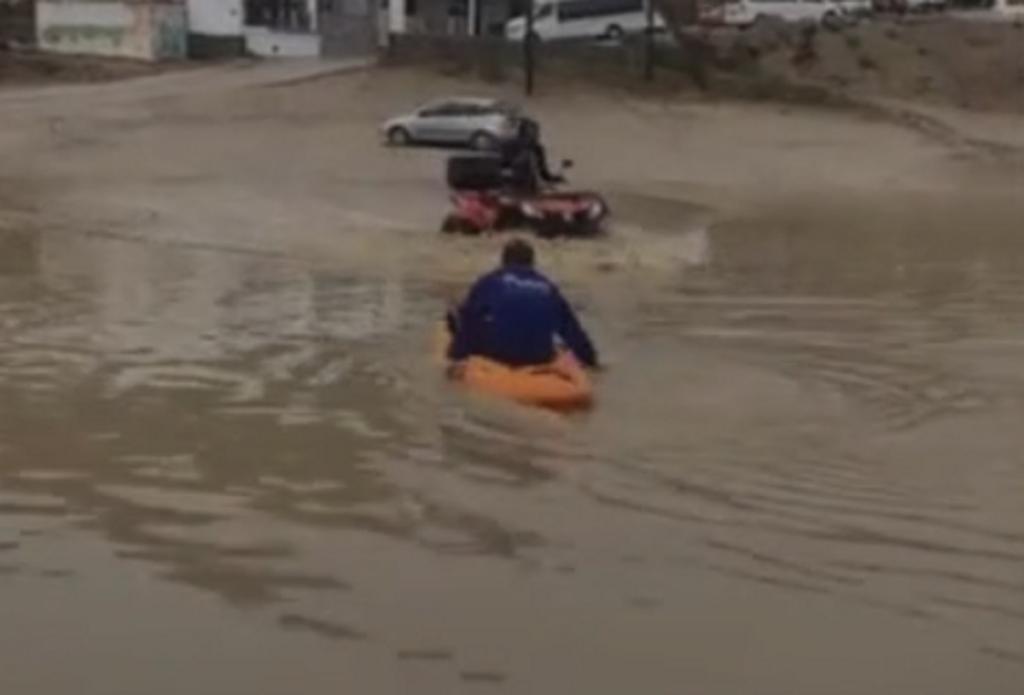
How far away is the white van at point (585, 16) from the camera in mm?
67250

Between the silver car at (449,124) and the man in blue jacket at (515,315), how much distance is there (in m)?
30.2

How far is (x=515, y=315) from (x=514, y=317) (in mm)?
21

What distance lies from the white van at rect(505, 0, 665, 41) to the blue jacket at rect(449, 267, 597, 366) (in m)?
52.1

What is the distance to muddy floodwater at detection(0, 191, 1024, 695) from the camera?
9133 millimetres

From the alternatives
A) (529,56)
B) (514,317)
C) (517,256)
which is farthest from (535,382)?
(529,56)

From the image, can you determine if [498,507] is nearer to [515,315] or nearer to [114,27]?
[515,315]

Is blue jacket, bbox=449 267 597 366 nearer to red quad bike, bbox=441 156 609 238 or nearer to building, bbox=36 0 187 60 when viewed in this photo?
red quad bike, bbox=441 156 609 238

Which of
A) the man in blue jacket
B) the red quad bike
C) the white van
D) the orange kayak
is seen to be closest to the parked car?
the white van

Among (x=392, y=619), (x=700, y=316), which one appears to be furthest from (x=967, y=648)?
(x=700, y=316)

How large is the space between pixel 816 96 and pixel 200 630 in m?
46.1

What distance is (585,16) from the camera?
6794 cm

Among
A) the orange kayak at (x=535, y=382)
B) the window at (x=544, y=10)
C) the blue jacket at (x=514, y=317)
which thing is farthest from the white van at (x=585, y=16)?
the orange kayak at (x=535, y=382)

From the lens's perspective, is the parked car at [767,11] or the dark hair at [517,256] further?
the parked car at [767,11]

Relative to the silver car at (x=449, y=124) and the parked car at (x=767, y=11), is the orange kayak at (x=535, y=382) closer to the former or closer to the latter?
the silver car at (x=449, y=124)
